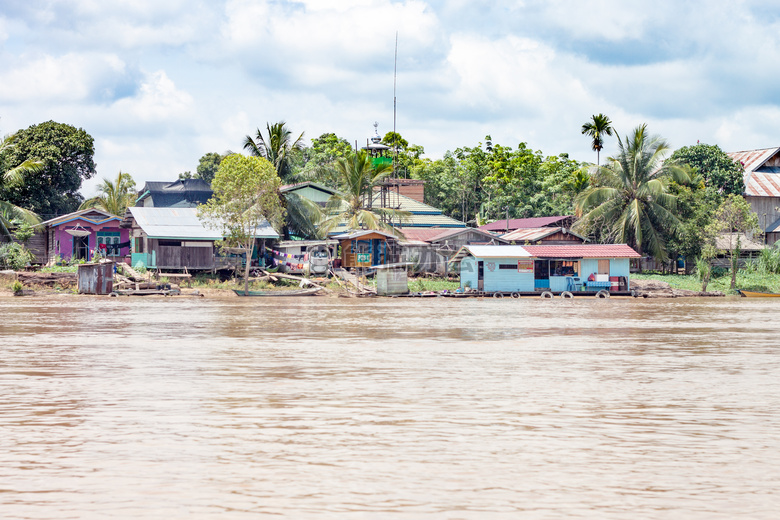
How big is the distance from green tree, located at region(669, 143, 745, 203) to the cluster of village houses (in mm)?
4906

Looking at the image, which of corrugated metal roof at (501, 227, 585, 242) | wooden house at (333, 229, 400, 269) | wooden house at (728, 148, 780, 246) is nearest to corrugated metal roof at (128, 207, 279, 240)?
wooden house at (333, 229, 400, 269)

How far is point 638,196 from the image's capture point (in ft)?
161

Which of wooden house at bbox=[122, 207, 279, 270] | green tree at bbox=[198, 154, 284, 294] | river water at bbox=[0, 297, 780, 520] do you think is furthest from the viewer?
wooden house at bbox=[122, 207, 279, 270]

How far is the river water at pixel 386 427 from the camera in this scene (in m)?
6.48

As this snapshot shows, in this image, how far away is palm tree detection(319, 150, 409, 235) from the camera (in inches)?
1890

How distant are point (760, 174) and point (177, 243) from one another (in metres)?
42.8

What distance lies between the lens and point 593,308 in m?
34.1

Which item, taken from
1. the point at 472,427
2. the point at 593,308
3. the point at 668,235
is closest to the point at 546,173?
the point at 668,235

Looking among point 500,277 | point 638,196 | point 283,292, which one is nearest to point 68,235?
point 283,292

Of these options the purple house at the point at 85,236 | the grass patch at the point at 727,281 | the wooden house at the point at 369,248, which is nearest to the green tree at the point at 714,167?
the grass patch at the point at 727,281

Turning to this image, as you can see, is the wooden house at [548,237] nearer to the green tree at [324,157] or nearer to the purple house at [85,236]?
the green tree at [324,157]

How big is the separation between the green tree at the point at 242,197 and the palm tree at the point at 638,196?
20.1 meters

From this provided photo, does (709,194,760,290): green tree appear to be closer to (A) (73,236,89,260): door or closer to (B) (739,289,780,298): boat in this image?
(B) (739,289,780,298): boat

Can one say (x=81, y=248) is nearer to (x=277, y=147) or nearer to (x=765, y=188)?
(x=277, y=147)
